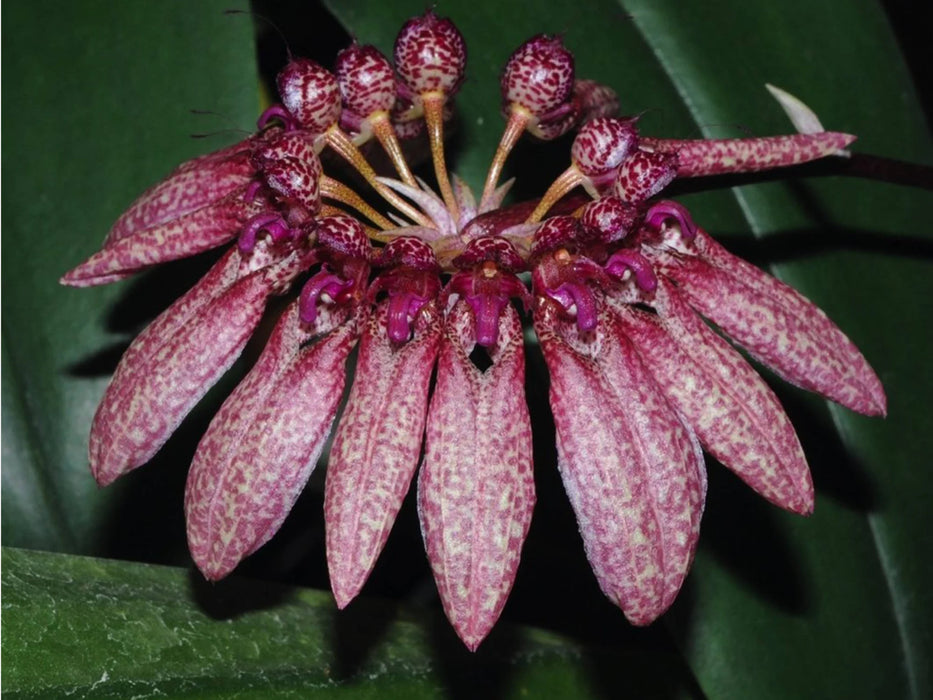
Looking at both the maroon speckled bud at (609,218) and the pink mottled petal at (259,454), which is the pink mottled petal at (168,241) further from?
the maroon speckled bud at (609,218)

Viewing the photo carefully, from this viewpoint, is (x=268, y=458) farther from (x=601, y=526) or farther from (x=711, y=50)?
(x=711, y=50)

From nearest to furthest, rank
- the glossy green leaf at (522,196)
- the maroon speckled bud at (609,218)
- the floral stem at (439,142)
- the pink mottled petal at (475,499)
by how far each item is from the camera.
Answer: the pink mottled petal at (475,499) → the maroon speckled bud at (609,218) → the floral stem at (439,142) → the glossy green leaf at (522,196)

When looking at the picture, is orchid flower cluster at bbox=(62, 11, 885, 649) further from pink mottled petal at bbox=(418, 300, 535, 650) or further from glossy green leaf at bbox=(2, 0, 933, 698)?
glossy green leaf at bbox=(2, 0, 933, 698)

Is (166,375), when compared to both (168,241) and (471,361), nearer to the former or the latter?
(168,241)

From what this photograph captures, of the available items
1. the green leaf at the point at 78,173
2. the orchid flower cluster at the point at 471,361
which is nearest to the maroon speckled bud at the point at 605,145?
the orchid flower cluster at the point at 471,361

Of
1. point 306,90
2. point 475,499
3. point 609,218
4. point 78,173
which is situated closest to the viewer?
point 475,499

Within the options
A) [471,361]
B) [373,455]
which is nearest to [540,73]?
[471,361]

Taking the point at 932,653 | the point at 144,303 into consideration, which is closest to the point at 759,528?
the point at 932,653
